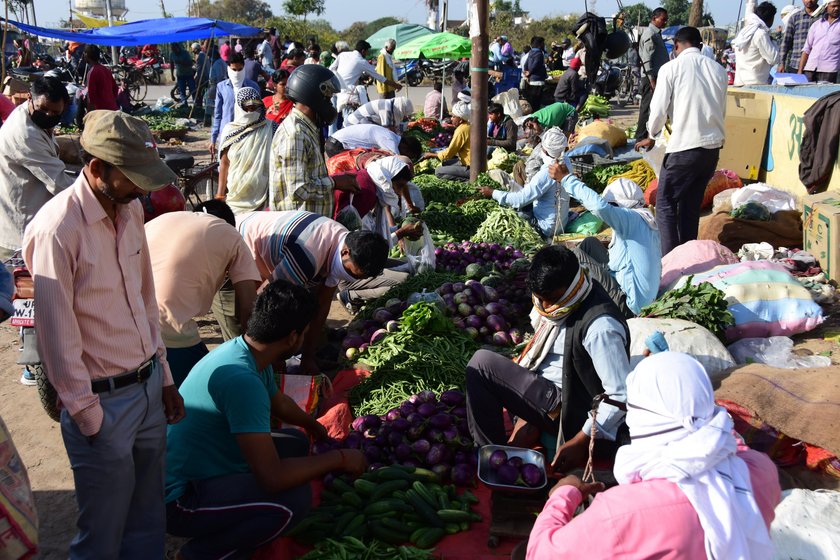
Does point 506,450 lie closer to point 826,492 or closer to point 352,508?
point 352,508

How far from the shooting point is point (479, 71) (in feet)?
26.0

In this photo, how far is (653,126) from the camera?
21.0 ft

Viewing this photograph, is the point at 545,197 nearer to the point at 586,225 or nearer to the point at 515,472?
the point at 586,225

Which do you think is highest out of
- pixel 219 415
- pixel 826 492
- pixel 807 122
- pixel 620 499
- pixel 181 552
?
pixel 807 122

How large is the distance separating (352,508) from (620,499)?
1623 mm

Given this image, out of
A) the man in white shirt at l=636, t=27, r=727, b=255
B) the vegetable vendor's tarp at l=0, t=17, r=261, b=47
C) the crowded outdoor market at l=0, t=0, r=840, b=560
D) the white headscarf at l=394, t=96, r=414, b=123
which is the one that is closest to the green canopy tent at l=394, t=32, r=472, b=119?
the vegetable vendor's tarp at l=0, t=17, r=261, b=47

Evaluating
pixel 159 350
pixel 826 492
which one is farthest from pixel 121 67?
pixel 826 492

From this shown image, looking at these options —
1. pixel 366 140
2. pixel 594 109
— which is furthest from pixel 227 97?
pixel 594 109

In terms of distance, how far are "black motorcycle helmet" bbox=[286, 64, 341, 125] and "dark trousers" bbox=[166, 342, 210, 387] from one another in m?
1.91

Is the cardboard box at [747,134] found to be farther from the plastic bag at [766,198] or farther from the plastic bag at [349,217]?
the plastic bag at [349,217]

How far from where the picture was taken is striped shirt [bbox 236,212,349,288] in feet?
13.3

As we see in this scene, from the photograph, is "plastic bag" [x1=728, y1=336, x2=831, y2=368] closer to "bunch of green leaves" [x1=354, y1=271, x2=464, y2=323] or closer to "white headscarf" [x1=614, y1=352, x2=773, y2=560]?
"bunch of green leaves" [x1=354, y1=271, x2=464, y2=323]

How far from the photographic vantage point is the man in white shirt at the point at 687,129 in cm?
609

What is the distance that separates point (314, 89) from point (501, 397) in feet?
8.24
